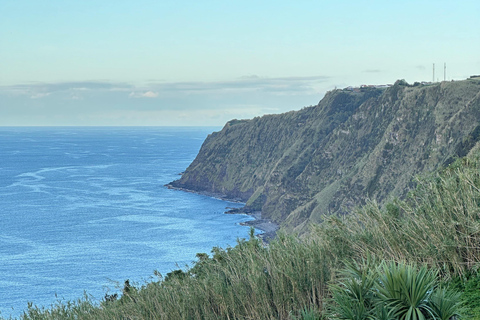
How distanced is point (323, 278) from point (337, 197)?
3536 inches

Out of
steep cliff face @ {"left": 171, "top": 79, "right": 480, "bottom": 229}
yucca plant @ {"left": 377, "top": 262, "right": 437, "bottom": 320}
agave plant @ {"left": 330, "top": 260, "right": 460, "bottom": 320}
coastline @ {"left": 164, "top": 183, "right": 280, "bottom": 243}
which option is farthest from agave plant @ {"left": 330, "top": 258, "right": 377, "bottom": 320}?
coastline @ {"left": 164, "top": 183, "right": 280, "bottom": 243}

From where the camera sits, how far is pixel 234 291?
20094mm

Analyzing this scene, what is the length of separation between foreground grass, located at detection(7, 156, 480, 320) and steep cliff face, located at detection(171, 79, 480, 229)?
3267 centimetres

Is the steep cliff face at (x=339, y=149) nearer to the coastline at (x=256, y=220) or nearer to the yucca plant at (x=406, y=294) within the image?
the coastline at (x=256, y=220)

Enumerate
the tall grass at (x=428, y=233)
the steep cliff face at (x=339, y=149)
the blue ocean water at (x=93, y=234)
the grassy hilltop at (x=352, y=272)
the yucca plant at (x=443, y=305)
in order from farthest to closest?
the steep cliff face at (x=339, y=149) < the blue ocean water at (x=93, y=234) < the tall grass at (x=428, y=233) < the grassy hilltop at (x=352, y=272) < the yucca plant at (x=443, y=305)

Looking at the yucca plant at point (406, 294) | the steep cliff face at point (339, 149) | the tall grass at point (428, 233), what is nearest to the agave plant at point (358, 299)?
the yucca plant at point (406, 294)

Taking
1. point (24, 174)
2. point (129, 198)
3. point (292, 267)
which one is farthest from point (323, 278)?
point (24, 174)

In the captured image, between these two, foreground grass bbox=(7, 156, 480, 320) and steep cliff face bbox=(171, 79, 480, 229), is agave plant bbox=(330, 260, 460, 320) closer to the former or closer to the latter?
foreground grass bbox=(7, 156, 480, 320)

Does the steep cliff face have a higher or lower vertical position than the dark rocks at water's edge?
higher

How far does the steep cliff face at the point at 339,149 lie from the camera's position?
293ft

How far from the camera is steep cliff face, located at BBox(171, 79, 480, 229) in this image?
89312 mm

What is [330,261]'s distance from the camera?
19016 mm

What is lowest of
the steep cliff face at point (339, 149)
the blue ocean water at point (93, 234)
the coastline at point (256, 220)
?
the coastline at point (256, 220)

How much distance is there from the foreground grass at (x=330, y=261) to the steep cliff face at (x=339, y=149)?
32.7 metres
